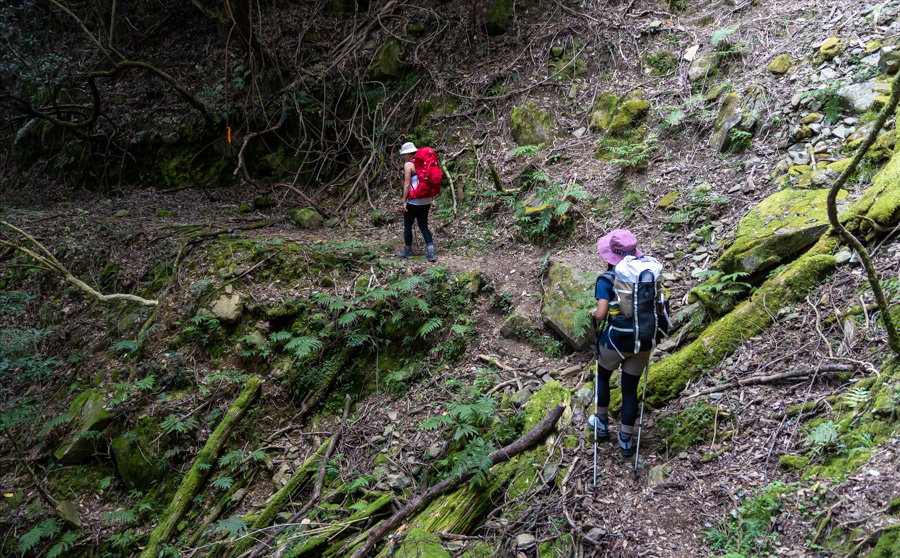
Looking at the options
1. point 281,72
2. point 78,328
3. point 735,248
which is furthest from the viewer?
point 281,72

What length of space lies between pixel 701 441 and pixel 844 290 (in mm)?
1835

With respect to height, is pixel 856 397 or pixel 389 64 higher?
pixel 389 64

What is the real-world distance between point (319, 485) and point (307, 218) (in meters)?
5.82

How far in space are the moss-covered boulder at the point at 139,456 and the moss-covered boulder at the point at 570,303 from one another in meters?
5.48

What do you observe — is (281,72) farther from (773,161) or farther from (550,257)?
(773,161)

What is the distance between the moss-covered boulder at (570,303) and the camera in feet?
18.5

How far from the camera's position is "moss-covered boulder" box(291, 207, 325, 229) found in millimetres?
9844

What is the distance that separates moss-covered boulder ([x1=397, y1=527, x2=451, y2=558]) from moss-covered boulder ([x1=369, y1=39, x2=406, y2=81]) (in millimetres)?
10289

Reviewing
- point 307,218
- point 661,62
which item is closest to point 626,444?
point 661,62

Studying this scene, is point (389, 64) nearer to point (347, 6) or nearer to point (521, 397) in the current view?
point (347, 6)

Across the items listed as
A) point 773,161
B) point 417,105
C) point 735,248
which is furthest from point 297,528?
point 417,105

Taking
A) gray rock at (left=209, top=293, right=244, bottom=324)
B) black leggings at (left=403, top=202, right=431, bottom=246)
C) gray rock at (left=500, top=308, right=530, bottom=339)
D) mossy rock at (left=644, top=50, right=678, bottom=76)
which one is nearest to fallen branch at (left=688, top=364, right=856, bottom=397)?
gray rock at (left=500, top=308, right=530, bottom=339)

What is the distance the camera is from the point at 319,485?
562cm

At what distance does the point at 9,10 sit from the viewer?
1271 cm
